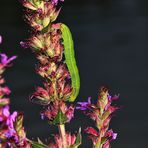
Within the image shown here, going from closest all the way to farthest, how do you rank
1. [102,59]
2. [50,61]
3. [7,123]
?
[7,123], [50,61], [102,59]

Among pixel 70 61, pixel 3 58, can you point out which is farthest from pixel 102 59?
pixel 3 58

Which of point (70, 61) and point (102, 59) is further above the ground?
point (70, 61)

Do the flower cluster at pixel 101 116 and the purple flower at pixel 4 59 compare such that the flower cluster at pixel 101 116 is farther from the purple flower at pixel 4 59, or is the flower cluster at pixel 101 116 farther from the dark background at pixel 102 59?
the dark background at pixel 102 59

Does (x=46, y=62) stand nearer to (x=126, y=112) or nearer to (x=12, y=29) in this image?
(x=126, y=112)

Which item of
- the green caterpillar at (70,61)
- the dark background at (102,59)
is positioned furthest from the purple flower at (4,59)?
the dark background at (102,59)

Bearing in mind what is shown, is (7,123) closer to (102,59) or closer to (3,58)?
(3,58)

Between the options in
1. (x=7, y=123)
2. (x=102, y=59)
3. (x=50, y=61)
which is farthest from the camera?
(x=102, y=59)
